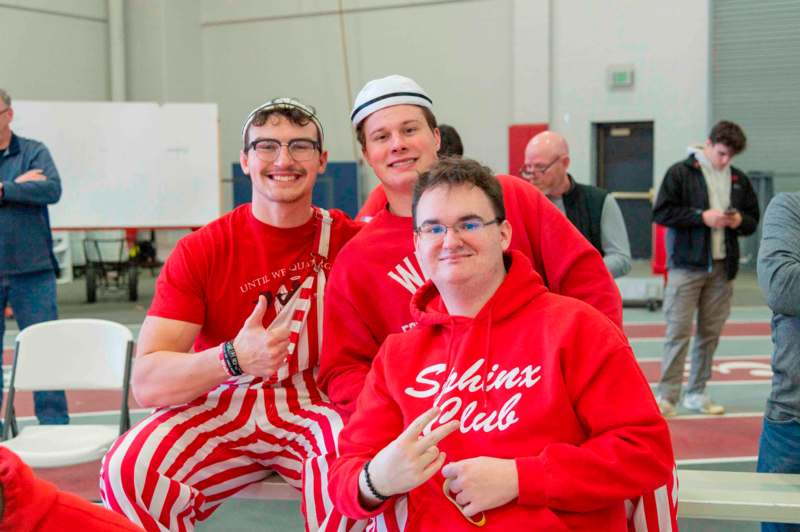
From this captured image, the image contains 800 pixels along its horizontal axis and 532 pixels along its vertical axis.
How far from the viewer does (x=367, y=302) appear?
250cm

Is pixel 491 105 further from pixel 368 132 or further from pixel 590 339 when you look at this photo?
pixel 590 339

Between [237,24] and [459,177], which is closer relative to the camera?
[459,177]

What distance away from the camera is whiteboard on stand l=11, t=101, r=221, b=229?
1127cm

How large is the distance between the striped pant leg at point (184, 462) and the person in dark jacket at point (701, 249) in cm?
386

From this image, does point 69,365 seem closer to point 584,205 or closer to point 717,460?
point 584,205

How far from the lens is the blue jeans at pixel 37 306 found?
5.15 metres

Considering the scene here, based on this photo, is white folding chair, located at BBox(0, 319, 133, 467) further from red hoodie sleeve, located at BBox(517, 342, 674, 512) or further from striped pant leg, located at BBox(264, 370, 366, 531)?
red hoodie sleeve, located at BBox(517, 342, 674, 512)

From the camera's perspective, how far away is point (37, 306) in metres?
5.21

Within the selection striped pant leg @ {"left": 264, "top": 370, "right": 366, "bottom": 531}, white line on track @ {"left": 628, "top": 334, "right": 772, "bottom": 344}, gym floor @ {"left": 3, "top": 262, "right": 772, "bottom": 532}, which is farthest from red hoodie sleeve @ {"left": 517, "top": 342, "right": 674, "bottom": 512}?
white line on track @ {"left": 628, "top": 334, "right": 772, "bottom": 344}

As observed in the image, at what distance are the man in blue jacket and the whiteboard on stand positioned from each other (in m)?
5.94

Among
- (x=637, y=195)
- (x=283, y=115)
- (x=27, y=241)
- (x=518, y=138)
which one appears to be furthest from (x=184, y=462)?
(x=637, y=195)

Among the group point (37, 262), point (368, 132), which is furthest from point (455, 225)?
point (37, 262)

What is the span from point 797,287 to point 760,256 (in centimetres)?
24

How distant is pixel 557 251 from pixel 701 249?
360cm
